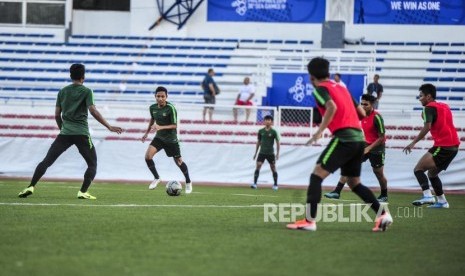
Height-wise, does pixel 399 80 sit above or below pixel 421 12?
below

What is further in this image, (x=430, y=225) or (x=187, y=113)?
(x=187, y=113)

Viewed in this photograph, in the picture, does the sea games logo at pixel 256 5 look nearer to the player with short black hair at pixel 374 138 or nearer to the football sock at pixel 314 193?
the player with short black hair at pixel 374 138

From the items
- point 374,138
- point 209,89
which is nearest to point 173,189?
point 374,138

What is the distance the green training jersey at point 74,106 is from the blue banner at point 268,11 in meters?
23.3

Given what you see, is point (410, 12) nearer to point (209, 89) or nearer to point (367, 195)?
point (209, 89)

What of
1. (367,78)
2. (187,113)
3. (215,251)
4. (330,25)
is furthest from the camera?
(330,25)

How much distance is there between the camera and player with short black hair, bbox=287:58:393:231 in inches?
415

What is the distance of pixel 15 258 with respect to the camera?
25.9ft

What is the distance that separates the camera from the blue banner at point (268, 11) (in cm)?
3734

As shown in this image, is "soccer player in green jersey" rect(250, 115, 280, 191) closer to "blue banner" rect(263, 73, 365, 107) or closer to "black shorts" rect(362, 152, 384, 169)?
"black shorts" rect(362, 152, 384, 169)

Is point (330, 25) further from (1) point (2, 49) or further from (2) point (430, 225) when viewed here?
(2) point (430, 225)

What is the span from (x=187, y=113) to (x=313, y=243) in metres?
18.8

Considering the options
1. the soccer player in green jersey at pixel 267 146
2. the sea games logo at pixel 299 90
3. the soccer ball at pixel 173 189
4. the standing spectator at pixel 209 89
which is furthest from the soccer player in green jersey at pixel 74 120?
the sea games logo at pixel 299 90

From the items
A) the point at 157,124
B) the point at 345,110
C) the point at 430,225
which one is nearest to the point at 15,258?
the point at 345,110
